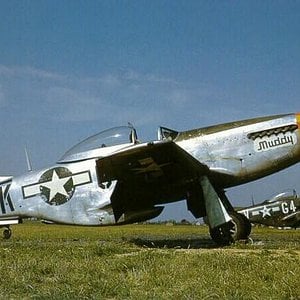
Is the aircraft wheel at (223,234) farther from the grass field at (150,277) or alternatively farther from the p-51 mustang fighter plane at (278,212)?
the p-51 mustang fighter plane at (278,212)

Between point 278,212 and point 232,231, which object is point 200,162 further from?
point 278,212

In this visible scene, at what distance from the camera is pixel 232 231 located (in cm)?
1244

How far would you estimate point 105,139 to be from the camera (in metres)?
13.0

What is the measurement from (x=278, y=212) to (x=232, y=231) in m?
10.5

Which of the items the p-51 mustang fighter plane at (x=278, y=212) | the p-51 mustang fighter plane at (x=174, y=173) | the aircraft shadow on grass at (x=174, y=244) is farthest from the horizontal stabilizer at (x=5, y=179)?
the p-51 mustang fighter plane at (x=278, y=212)

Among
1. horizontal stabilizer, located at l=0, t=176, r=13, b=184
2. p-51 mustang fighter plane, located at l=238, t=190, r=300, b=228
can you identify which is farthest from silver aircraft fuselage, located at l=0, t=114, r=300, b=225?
p-51 mustang fighter plane, located at l=238, t=190, r=300, b=228

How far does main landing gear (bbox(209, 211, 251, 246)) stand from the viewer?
39.8ft

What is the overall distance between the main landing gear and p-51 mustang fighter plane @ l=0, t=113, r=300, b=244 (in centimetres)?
2

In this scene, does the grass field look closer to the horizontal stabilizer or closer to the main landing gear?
the main landing gear

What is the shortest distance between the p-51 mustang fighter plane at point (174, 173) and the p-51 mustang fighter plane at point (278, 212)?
367 inches

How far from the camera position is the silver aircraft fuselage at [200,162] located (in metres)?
12.9

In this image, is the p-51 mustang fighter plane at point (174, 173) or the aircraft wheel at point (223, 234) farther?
the p-51 mustang fighter plane at point (174, 173)

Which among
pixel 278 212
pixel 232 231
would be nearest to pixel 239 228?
pixel 232 231

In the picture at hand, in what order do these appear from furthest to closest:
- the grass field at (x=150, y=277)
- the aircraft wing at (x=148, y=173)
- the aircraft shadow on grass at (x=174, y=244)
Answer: the aircraft shadow on grass at (x=174, y=244), the aircraft wing at (x=148, y=173), the grass field at (x=150, y=277)
